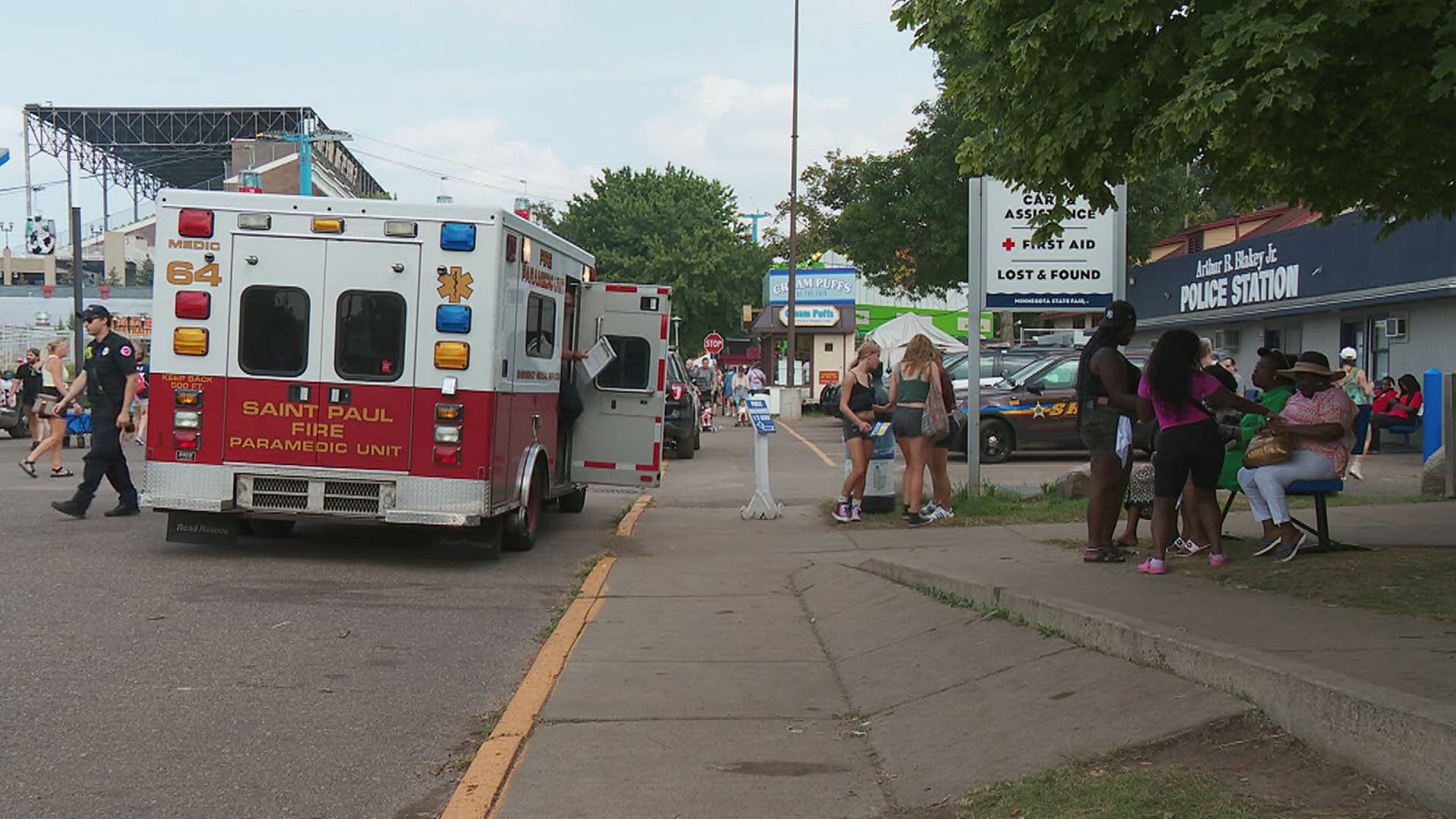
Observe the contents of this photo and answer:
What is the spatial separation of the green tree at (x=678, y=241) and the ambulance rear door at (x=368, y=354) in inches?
1893

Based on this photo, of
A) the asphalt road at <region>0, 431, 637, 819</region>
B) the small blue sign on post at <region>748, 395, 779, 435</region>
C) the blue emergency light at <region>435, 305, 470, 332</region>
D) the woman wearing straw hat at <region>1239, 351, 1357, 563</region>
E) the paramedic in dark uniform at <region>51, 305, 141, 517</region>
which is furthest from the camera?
the small blue sign on post at <region>748, 395, 779, 435</region>

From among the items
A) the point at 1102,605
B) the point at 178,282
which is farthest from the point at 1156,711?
the point at 178,282

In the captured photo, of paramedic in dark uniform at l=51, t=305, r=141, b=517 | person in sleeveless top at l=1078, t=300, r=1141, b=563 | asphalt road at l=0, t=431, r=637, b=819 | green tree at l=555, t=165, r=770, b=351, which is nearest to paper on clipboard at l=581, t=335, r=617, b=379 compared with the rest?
asphalt road at l=0, t=431, r=637, b=819

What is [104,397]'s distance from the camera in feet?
41.6

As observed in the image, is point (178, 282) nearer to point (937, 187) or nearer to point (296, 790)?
point (296, 790)

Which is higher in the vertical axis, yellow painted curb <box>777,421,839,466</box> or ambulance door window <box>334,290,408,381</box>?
ambulance door window <box>334,290,408,381</box>

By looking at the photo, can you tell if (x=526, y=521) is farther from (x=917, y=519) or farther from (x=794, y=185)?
(x=794, y=185)

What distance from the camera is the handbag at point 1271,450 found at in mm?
8766

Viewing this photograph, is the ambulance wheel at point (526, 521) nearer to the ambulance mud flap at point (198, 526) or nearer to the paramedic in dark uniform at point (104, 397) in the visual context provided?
the ambulance mud flap at point (198, 526)

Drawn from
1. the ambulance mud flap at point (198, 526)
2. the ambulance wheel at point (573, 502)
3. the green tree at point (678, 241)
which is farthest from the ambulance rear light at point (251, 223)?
the green tree at point (678, 241)

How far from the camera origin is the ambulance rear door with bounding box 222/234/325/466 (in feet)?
34.9

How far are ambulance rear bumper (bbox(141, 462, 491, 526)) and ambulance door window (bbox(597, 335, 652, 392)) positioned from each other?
2.96 meters

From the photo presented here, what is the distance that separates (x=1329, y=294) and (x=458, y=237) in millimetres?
19272

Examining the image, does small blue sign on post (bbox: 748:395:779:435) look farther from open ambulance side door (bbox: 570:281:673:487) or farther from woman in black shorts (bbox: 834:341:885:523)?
open ambulance side door (bbox: 570:281:673:487)
